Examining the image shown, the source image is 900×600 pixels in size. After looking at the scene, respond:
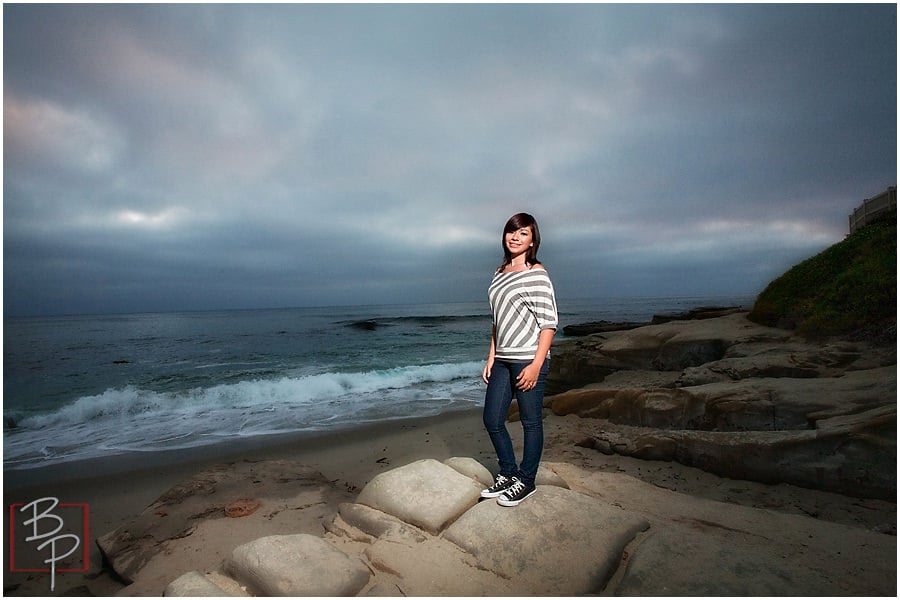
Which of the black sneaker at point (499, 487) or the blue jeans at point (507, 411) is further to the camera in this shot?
the black sneaker at point (499, 487)

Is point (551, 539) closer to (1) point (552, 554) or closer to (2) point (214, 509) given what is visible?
(1) point (552, 554)

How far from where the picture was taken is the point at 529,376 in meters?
3.12

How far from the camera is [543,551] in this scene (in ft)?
9.55

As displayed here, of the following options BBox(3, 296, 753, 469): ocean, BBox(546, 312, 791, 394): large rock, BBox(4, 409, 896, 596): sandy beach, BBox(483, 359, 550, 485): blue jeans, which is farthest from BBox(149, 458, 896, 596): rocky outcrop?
BBox(546, 312, 791, 394): large rock

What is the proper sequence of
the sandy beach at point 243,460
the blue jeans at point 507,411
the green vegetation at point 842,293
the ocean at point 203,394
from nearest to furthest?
the blue jeans at point 507,411 < the sandy beach at point 243,460 < the green vegetation at point 842,293 < the ocean at point 203,394

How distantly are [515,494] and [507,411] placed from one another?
0.68 m

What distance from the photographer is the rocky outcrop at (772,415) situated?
13.2ft

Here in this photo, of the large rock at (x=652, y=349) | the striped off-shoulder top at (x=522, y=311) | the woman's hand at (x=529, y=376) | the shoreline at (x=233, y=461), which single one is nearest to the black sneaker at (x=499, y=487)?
the woman's hand at (x=529, y=376)

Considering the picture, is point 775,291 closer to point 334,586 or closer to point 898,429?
point 898,429

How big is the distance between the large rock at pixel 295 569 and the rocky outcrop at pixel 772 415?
4042 millimetres

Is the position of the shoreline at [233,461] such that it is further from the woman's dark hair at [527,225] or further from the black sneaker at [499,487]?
the woman's dark hair at [527,225]

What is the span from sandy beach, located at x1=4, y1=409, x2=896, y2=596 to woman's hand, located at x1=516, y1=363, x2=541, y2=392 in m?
2.31

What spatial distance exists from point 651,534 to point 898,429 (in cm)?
274

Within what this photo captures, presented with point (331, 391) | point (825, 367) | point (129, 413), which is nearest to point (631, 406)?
point (825, 367)
